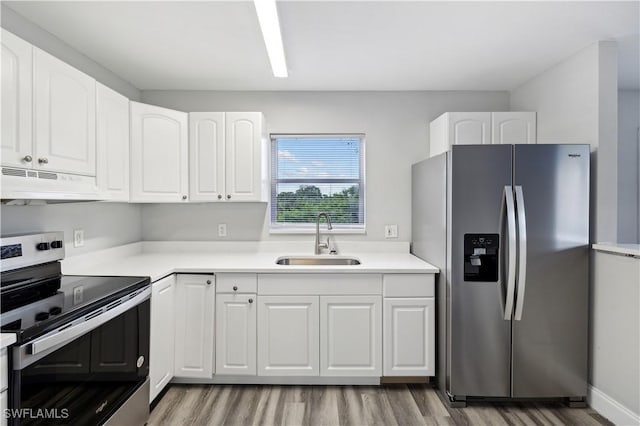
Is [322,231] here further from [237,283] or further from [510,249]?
[510,249]

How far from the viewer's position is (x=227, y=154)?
9.45 ft

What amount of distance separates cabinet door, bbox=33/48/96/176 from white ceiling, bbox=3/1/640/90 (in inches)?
16.8

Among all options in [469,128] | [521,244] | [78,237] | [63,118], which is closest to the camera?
[63,118]

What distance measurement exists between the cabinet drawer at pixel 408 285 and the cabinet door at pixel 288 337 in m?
0.54

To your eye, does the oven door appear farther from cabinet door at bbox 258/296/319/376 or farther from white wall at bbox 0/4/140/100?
white wall at bbox 0/4/140/100

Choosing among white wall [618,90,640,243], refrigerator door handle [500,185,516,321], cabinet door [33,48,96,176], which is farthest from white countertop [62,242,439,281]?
white wall [618,90,640,243]

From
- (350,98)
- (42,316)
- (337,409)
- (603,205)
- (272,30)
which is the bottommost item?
(337,409)

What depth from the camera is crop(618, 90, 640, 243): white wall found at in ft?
10.0

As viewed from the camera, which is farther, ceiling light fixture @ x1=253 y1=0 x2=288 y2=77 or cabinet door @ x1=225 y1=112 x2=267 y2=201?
cabinet door @ x1=225 y1=112 x2=267 y2=201

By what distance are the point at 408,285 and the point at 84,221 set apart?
230cm

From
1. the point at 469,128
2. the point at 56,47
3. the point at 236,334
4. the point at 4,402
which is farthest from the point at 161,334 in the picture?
the point at 469,128

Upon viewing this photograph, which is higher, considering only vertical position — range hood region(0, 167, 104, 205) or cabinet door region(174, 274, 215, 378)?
range hood region(0, 167, 104, 205)

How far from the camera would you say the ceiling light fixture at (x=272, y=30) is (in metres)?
1.57

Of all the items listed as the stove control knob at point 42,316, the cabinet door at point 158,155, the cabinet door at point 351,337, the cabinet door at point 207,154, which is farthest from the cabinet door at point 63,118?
the cabinet door at point 351,337
